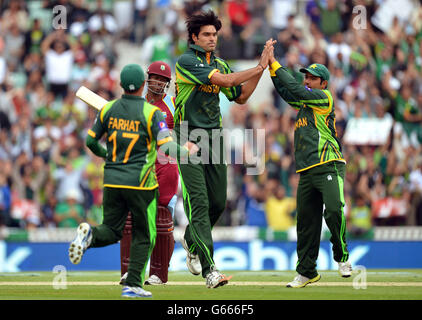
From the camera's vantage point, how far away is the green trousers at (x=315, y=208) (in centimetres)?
1008

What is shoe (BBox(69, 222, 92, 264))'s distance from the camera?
8.61 metres

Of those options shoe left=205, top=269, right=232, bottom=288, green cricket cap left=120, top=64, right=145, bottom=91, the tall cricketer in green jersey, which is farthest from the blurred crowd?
green cricket cap left=120, top=64, right=145, bottom=91

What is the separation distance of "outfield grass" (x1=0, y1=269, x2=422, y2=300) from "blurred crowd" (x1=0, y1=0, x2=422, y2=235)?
425 centimetres

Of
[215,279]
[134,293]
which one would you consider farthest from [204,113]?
[134,293]

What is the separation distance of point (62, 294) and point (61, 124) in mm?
9367

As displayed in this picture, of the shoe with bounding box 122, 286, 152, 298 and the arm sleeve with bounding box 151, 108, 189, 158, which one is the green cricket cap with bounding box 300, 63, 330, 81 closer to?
the arm sleeve with bounding box 151, 108, 189, 158

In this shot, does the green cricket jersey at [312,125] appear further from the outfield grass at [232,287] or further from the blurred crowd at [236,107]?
the blurred crowd at [236,107]

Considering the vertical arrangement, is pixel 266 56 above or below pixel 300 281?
above

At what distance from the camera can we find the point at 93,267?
601 inches

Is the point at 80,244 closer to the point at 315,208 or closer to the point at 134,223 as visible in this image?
the point at 134,223

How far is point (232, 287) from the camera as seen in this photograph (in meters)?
10.2

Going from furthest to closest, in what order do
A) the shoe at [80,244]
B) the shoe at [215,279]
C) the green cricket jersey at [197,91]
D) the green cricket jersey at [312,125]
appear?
the green cricket jersey at [312,125] → the green cricket jersey at [197,91] → the shoe at [215,279] → the shoe at [80,244]

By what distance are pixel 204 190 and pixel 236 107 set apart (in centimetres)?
879

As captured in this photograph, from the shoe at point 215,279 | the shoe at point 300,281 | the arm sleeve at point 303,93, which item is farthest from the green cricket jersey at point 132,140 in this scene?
the shoe at point 300,281
